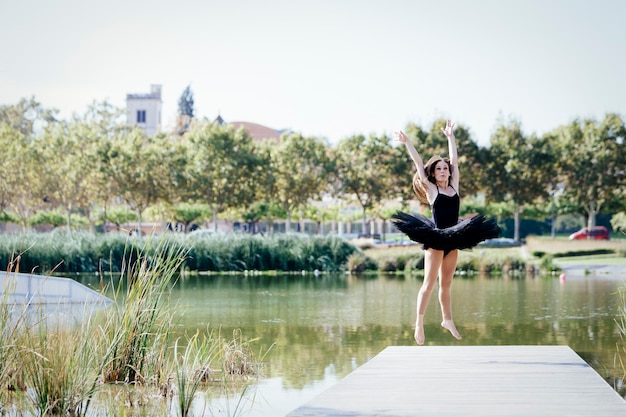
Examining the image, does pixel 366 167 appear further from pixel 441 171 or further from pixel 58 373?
pixel 58 373

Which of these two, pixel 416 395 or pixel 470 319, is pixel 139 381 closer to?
pixel 416 395

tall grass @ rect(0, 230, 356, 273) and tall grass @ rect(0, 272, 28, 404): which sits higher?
tall grass @ rect(0, 230, 356, 273)

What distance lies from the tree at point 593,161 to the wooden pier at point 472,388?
34.4 m

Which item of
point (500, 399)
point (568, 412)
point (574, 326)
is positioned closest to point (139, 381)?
point (500, 399)

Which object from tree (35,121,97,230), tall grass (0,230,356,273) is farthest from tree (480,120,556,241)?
tree (35,121,97,230)

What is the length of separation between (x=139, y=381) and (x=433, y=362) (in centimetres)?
226

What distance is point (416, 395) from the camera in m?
6.02

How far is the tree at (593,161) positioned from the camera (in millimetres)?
40906

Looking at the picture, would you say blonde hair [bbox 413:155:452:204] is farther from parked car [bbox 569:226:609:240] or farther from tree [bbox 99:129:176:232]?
parked car [bbox 569:226:609:240]

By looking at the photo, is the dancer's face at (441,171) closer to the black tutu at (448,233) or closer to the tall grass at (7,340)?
the black tutu at (448,233)

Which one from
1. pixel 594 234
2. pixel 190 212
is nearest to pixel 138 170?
pixel 190 212

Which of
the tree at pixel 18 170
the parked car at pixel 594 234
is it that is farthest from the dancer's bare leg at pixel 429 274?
→ the parked car at pixel 594 234

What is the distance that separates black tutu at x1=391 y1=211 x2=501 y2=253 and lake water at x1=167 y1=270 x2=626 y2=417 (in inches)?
46.6

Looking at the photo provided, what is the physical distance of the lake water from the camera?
8.55m
